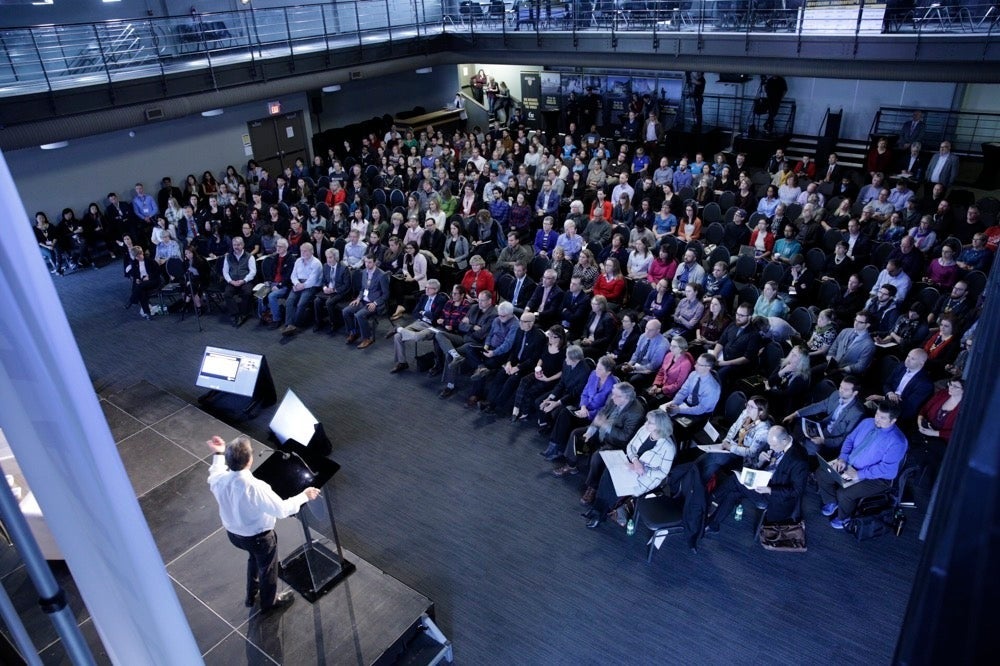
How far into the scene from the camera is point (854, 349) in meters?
6.92

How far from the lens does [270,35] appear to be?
50.1ft

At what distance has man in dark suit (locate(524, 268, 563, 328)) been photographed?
8547mm

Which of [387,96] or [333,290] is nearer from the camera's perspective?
[333,290]

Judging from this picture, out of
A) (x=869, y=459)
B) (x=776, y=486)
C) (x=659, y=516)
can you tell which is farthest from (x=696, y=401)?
(x=869, y=459)

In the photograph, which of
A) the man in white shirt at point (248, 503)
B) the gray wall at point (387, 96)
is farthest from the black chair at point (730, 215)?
the gray wall at point (387, 96)

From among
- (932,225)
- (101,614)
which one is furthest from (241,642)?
(932,225)

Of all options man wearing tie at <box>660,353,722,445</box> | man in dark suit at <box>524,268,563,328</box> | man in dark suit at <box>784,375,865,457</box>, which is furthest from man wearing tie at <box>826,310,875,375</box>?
man in dark suit at <box>524,268,563,328</box>

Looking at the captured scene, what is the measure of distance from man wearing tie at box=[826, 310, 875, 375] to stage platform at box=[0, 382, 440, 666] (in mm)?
4781

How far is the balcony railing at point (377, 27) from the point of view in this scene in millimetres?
10820

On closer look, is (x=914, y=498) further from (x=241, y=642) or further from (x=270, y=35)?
(x=270, y=35)

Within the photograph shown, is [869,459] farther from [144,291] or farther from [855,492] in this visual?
[144,291]

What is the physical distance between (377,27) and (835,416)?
1447cm

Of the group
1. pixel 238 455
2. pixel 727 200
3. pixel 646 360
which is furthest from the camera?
pixel 727 200

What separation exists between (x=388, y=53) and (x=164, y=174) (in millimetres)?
5715
